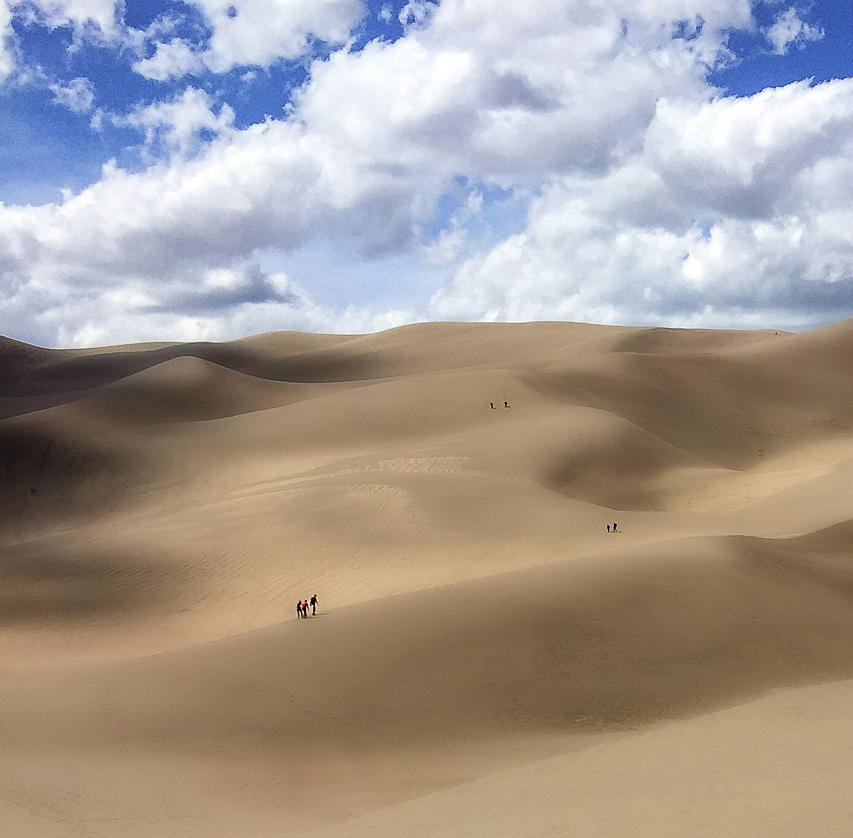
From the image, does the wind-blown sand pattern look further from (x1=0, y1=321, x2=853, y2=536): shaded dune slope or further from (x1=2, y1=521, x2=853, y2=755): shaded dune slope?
(x1=0, y1=321, x2=853, y2=536): shaded dune slope

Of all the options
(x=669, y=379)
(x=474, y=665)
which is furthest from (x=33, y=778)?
(x=669, y=379)

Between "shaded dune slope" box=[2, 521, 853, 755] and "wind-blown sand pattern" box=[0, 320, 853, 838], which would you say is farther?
"shaded dune slope" box=[2, 521, 853, 755]

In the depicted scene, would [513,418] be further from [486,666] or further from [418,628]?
[486,666]

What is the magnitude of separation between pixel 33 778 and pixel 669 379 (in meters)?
44.6

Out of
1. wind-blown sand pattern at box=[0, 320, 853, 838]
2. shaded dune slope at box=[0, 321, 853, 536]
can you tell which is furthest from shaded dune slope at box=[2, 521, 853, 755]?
shaded dune slope at box=[0, 321, 853, 536]

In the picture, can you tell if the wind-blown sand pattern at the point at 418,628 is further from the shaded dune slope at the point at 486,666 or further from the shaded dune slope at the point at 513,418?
the shaded dune slope at the point at 513,418

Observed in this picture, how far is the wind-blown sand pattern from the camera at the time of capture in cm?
898

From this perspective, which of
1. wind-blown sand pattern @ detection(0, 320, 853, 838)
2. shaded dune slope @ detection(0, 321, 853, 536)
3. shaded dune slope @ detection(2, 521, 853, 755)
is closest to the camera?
wind-blown sand pattern @ detection(0, 320, 853, 838)

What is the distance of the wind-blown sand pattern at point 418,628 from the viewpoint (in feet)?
29.5

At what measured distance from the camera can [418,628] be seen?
1389 centimetres

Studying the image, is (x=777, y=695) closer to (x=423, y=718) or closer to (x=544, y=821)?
(x=423, y=718)

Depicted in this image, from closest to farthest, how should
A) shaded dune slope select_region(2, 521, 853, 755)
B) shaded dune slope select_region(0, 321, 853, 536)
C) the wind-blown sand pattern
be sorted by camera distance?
the wind-blown sand pattern → shaded dune slope select_region(2, 521, 853, 755) → shaded dune slope select_region(0, 321, 853, 536)

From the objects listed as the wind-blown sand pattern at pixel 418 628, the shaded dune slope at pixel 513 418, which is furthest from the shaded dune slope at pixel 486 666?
the shaded dune slope at pixel 513 418

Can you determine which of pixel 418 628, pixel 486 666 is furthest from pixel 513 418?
pixel 486 666
